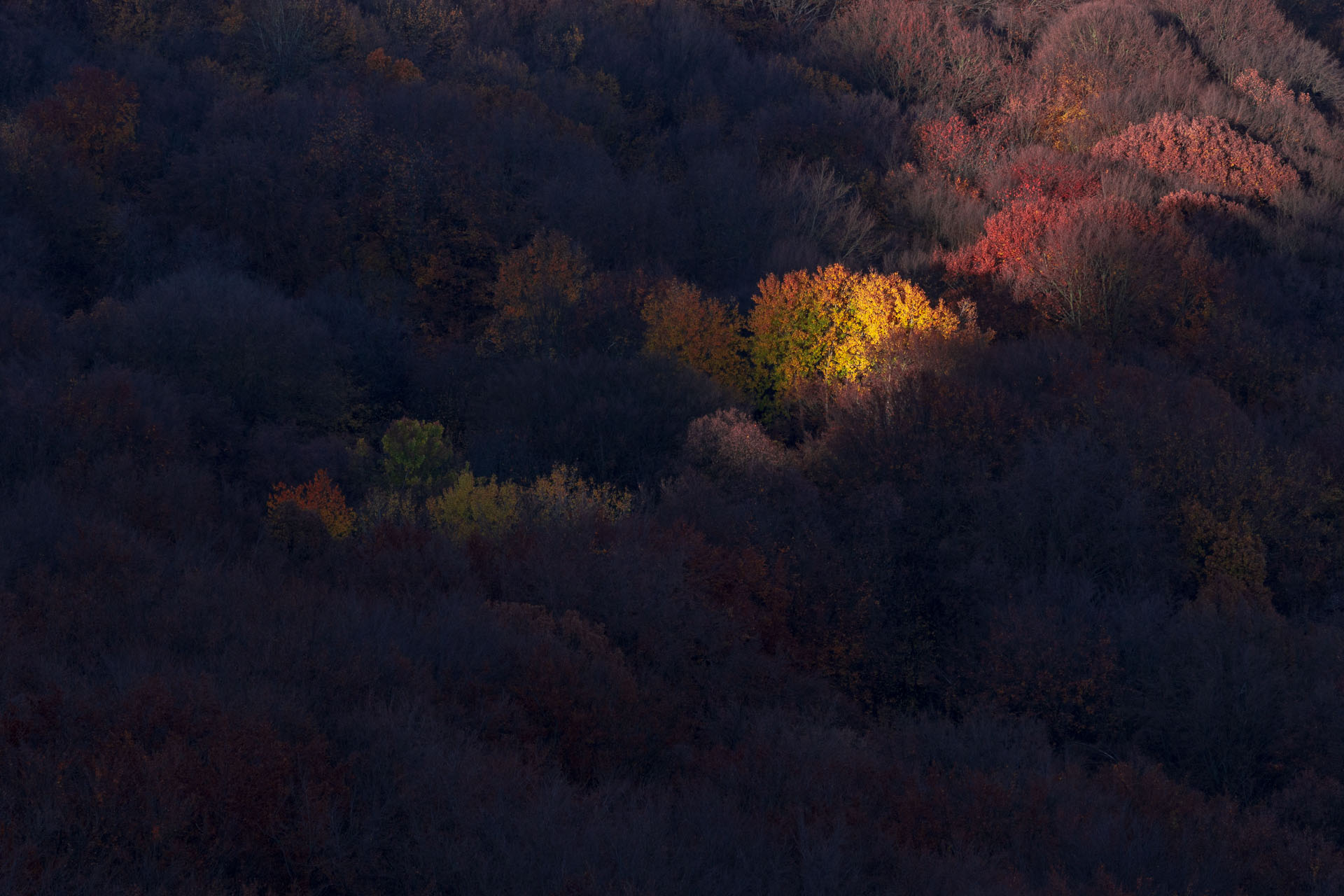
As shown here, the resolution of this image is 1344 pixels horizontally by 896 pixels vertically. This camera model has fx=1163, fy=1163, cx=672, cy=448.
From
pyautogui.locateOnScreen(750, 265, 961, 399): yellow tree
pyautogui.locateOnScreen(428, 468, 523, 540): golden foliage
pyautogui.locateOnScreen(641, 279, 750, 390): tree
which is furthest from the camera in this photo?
pyautogui.locateOnScreen(641, 279, 750, 390): tree

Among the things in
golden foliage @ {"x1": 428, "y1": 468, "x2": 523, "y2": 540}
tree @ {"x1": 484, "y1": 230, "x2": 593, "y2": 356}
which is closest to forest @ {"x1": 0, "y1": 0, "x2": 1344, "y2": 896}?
golden foliage @ {"x1": 428, "y1": 468, "x2": 523, "y2": 540}

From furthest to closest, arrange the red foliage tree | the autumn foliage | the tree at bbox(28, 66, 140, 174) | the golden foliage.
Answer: the red foliage tree, the tree at bbox(28, 66, 140, 174), the golden foliage, the autumn foliage

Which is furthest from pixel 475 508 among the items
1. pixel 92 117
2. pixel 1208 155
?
pixel 1208 155

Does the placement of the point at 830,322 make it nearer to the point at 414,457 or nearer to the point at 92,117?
the point at 414,457

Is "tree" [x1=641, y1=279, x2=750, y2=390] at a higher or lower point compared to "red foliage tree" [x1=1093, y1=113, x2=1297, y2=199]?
lower

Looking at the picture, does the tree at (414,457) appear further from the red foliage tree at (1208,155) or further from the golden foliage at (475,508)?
the red foliage tree at (1208,155)

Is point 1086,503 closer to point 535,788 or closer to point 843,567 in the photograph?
point 843,567

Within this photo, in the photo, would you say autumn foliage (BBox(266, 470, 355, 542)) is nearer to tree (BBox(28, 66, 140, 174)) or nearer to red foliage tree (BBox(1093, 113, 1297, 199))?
tree (BBox(28, 66, 140, 174))
